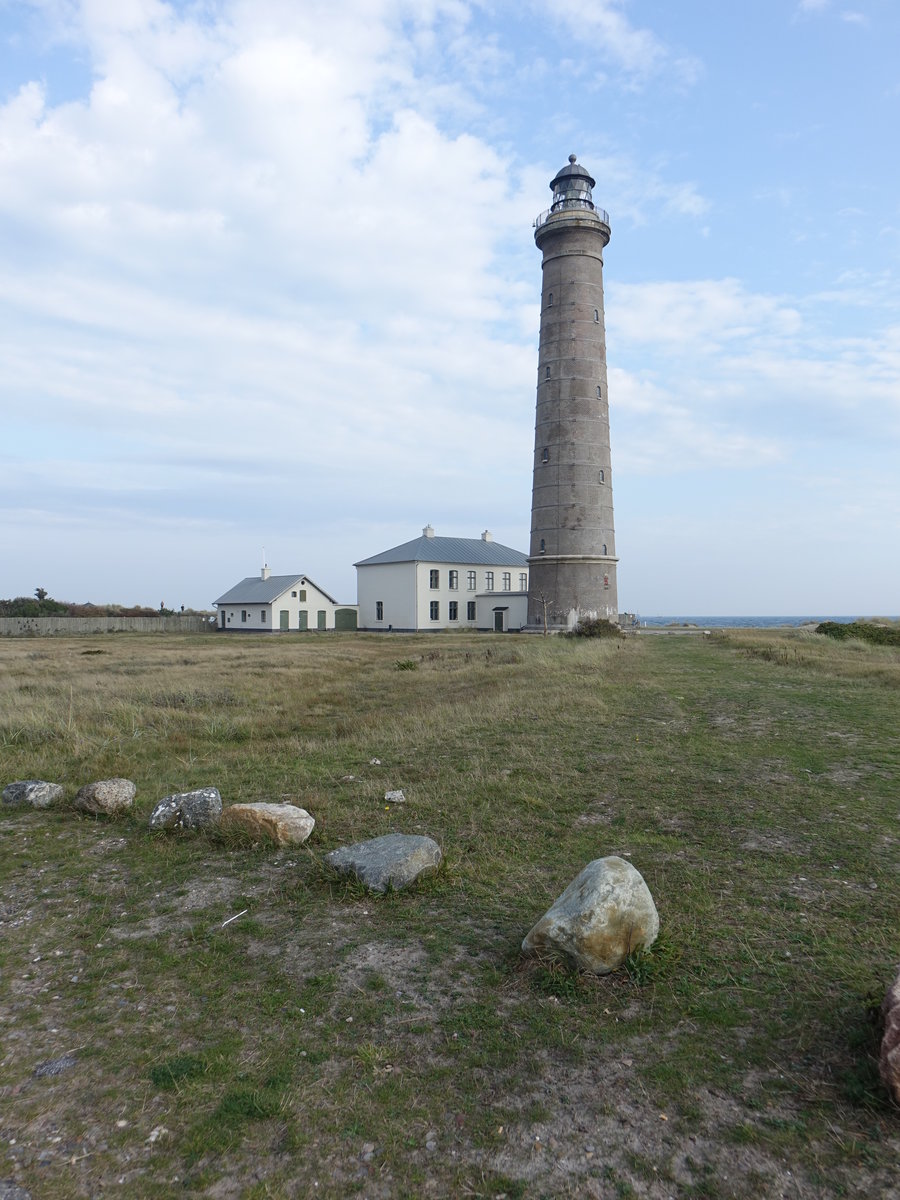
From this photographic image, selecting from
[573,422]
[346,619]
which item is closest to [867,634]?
[573,422]

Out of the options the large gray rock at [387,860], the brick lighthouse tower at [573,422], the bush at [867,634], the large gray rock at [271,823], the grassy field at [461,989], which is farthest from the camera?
the brick lighthouse tower at [573,422]

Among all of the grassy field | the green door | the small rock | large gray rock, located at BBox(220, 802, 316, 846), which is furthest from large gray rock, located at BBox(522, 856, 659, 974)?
the green door

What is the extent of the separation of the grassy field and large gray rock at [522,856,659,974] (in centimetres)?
13

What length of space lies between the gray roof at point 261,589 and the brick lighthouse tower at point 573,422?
23004 millimetres

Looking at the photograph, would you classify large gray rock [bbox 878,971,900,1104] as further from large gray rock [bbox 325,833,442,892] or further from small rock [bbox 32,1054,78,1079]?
small rock [bbox 32,1054,78,1079]

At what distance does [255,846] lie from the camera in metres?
7.32

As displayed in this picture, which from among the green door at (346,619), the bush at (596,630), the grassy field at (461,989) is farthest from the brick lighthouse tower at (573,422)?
the grassy field at (461,989)

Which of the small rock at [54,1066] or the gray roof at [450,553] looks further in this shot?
the gray roof at [450,553]

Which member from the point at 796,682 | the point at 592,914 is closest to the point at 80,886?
the point at 592,914

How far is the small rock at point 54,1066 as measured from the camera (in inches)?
153

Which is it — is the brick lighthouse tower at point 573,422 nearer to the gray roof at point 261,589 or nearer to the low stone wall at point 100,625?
the gray roof at point 261,589

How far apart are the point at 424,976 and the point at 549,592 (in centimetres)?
3833

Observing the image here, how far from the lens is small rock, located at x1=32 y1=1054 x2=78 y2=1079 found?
3.89 metres

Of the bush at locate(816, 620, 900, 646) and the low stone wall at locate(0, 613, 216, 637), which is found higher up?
the low stone wall at locate(0, 613, 216, 637)
